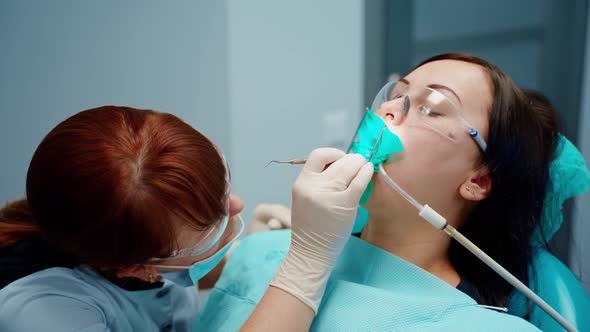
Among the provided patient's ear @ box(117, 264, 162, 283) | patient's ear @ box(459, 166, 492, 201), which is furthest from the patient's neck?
patient's ear @ box(117, 264, 162, 283)

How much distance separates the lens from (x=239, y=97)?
6.57 feet

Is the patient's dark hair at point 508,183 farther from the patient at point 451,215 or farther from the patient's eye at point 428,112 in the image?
the patient's eye at point 428,112

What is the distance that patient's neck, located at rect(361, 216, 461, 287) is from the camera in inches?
47.3

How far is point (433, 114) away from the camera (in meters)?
1.11

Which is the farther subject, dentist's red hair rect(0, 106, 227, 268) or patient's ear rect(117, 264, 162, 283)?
patient's ear rect(117, 264, 162, 283)

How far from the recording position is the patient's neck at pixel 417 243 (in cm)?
120

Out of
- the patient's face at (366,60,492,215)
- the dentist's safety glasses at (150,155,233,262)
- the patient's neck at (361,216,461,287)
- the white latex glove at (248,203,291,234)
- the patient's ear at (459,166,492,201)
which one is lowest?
the white latex glove at (248,203,291,234)

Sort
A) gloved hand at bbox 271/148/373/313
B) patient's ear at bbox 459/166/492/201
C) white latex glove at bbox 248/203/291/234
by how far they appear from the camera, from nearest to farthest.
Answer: gloved hand at bbox 271/148/373/313, patient's ear at bbox 459/166/492/201, white latex glove at bbox 248/203/291/234

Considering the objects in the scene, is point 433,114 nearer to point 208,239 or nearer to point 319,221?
point 319,221

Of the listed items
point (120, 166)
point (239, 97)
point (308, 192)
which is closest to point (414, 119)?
point (308, 192)

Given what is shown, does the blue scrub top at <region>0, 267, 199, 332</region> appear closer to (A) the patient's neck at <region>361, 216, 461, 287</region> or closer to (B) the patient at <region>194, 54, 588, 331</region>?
(B) the patient at <region>194, 54, 588, 331</region>

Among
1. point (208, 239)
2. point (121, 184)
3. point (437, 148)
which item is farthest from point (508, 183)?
point (121, 184)

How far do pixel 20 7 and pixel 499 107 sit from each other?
1390 millimetres

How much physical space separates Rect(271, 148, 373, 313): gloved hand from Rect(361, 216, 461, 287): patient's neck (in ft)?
0.66
